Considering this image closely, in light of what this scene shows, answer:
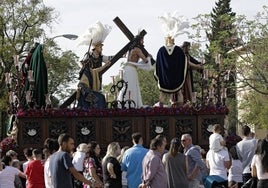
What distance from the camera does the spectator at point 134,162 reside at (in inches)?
612

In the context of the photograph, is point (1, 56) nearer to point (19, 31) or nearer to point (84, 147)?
point (19, 31)

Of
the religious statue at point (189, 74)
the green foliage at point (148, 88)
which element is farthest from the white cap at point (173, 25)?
the green foliage at point (148, 88)

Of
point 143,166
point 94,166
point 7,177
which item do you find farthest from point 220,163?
point 7,177

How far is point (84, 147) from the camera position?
17.4m

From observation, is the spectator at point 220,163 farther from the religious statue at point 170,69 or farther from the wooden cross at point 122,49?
the wooden cross at point 122,49

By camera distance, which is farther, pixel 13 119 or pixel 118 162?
pixel 13 119

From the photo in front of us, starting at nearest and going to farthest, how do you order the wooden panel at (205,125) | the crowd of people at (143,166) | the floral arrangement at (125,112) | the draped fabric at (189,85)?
the crowd of people at (143,166) → the floral arrangement at (125,112) → the wooden panel at (205,125) → the draped fabric at (189,85)

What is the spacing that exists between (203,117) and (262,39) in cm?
2191

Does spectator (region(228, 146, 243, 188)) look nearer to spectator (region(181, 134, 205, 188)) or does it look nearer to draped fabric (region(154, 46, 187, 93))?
spectator (region(181, 134, 205, 188))

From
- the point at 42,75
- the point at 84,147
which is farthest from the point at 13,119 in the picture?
the point at 84,147

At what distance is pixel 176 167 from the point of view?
15.2 m

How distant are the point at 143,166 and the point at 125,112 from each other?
1073 centimetres

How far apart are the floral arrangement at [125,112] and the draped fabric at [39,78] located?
122cm

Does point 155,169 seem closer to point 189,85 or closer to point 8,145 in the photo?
point 8,145
